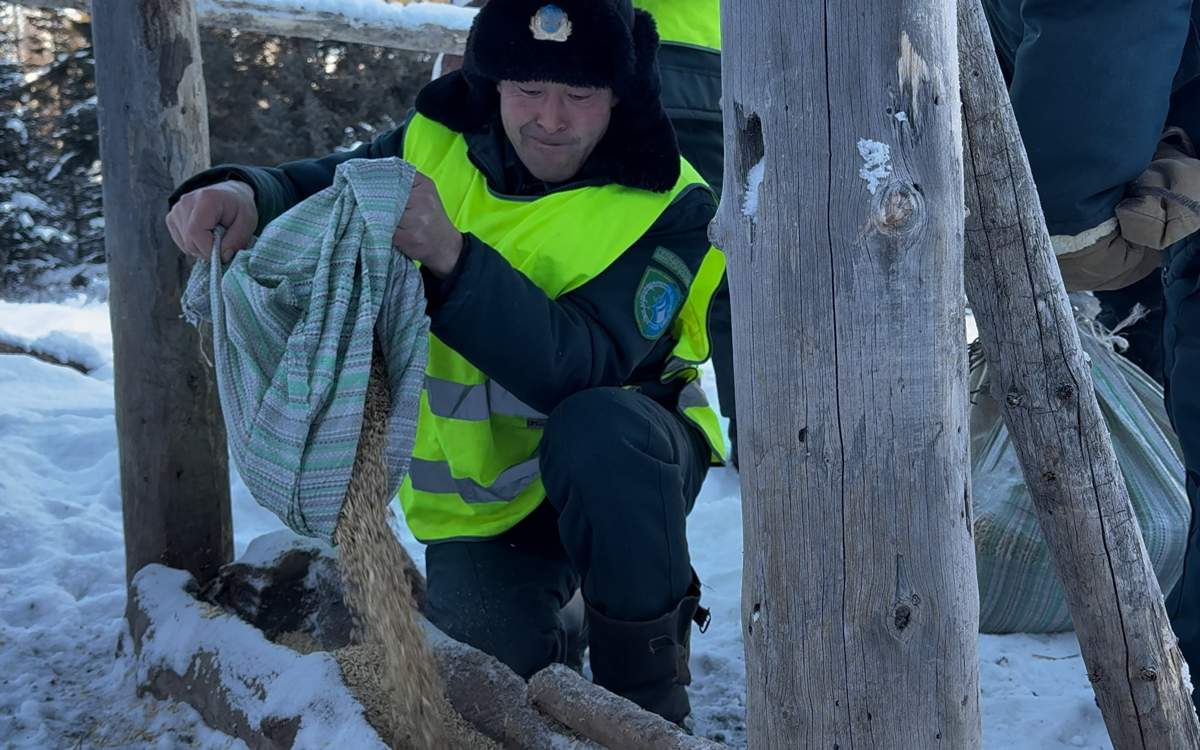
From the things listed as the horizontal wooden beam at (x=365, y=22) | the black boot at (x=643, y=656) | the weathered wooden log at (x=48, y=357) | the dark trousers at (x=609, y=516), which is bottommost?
the weathered wooden log at (x=48, y=357)

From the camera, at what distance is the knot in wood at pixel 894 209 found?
128 centimetres

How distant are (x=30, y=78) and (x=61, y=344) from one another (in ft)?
24.2

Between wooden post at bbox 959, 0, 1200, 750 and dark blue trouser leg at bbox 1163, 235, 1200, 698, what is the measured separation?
35 centimetres

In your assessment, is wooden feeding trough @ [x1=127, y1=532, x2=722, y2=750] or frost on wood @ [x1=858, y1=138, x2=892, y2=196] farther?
wooden feeding trough @ [x1=127, y1=532, x2=722, y2=750]

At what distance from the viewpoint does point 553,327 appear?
83.3 inches

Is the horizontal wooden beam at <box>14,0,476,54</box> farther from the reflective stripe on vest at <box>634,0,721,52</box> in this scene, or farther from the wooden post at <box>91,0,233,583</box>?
the wooden post at <box>91,0,233,583</box>

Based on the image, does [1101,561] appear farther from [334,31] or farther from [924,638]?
[334,31]

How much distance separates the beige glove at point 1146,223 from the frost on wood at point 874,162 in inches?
36.1

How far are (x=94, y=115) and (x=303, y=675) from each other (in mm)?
10981

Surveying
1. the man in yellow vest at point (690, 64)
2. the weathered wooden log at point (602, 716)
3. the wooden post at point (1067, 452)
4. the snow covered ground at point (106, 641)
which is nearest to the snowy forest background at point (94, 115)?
the snow covered ground at point (106, 641)

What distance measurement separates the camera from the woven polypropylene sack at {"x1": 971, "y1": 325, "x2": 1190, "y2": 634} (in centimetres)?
282

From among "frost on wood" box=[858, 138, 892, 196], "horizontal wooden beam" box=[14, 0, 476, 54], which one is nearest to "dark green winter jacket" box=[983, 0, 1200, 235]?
"frost on wood" box=[858, 138, 892, 196]

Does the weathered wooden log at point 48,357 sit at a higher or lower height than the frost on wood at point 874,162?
lower

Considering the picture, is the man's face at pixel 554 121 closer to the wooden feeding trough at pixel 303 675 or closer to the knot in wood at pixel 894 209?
the wooden feeding trough at pixel 303 675
